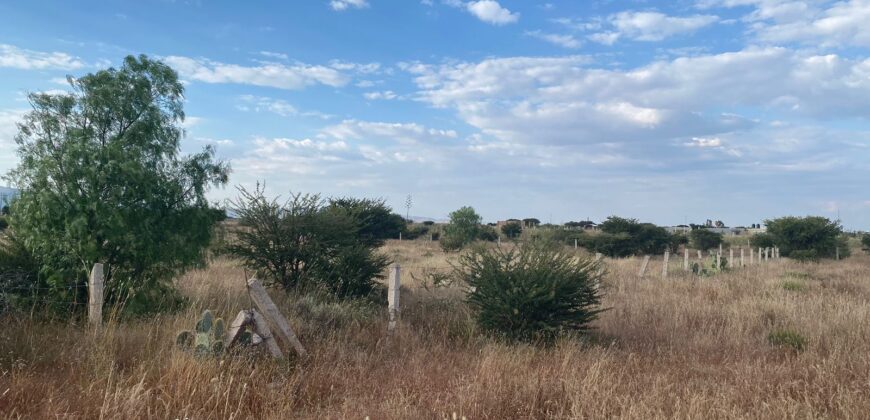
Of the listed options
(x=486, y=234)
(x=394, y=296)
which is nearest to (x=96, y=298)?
(x=394, y=296)

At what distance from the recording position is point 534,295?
8211mm

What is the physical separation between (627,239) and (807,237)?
411 inches

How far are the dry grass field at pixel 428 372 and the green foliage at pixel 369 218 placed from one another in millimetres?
4601

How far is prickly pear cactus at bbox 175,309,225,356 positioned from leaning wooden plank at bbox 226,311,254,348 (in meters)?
0.08

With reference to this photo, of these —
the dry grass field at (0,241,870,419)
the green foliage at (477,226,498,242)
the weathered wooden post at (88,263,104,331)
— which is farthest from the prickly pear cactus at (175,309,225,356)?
the green foliage at (477,226,498,242)

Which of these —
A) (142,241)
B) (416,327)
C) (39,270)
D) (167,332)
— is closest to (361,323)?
(416,327)

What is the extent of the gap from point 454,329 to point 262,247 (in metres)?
4.48

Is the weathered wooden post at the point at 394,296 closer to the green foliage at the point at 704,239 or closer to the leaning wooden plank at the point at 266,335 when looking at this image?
the leaning wooden plank at the point at 266,335

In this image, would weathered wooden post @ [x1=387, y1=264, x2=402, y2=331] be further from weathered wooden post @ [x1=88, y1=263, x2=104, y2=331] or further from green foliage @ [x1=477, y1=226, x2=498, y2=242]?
green foliage @ [x1=477, y1=226, x2=498, y2=242]

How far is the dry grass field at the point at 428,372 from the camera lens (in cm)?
496

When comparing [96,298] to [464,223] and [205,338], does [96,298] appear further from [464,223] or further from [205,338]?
[464,223]

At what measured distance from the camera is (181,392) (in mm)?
5055

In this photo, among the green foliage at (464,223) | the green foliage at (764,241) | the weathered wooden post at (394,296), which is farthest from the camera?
the green foliage at (464,223)

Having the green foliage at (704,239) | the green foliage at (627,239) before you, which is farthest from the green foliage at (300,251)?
the green foliage at (704,239)
